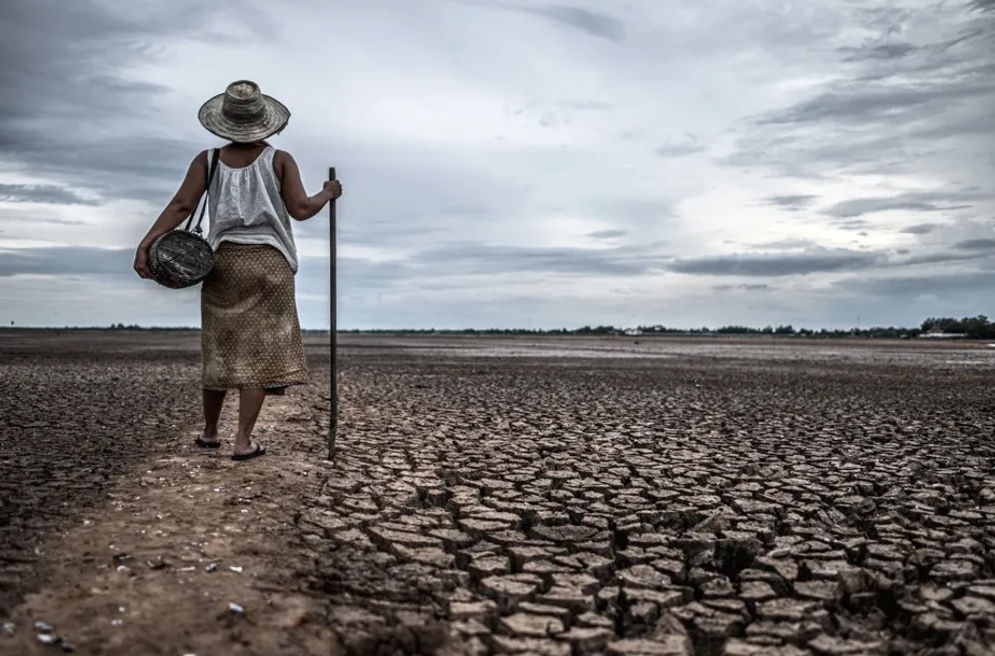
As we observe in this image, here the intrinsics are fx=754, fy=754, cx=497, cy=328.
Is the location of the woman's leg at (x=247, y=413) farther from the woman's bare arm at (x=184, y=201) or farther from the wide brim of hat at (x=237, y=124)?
the wide brim of hat at (x=237, y=124)

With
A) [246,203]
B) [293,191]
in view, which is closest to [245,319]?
[246,203]

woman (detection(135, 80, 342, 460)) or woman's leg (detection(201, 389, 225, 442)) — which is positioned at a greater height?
woman (detection(135, 80, 342, 460))

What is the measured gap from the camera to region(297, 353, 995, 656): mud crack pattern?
212cm

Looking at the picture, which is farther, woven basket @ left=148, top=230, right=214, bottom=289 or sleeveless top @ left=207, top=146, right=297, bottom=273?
sleeveless top @ left=207, top=146, right=297, bottom=273

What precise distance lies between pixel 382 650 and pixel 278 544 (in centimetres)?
85

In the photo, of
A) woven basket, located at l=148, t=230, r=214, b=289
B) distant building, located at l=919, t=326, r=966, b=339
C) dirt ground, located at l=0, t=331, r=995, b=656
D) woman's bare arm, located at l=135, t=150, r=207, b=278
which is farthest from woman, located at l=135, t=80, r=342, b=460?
distant building, located at l=919, t=326, r=966, b=339

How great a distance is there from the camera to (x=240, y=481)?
342cm

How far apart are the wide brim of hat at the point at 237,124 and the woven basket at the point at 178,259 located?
1.77 feet

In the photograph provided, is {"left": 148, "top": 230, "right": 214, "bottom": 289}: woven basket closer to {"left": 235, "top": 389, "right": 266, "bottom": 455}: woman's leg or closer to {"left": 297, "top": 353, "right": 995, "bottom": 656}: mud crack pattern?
{"left": 235, "top": 389, "right": 266, "bottom": 455}: woman's leg

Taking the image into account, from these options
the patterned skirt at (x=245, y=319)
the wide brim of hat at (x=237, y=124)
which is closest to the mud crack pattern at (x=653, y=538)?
the patterned skirt at (x=245, y=319)

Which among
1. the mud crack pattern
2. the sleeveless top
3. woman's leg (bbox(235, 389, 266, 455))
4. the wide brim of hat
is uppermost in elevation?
the wide brim of hat

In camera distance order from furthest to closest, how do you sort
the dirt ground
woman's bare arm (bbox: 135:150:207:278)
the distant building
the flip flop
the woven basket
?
1. the distant building
2. the flip flop
3. woman's bare arm (bbox: 135:150:207:278)
4. the woven basket
5. the dirt ground

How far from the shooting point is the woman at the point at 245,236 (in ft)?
12.2

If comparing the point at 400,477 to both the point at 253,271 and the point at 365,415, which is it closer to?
the point at 253,271
